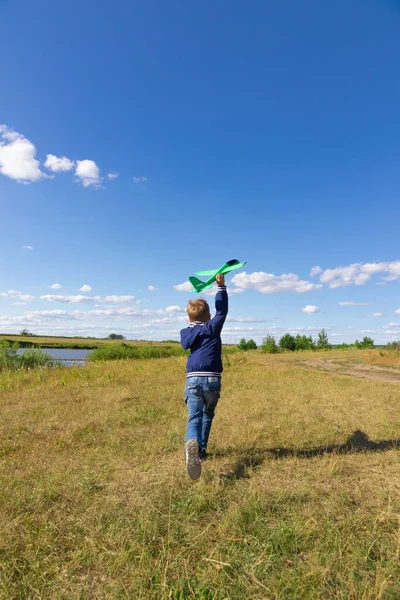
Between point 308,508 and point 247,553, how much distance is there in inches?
44.0

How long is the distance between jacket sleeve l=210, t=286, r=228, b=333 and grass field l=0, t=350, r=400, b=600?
1.90 meters

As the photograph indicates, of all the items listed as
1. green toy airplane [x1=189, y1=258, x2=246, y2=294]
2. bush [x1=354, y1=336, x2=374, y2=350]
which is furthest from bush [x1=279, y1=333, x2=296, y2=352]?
green toy airplane [x1=189, y1=258, x2=246, y2=294]

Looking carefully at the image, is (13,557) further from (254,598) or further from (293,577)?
(293,577)

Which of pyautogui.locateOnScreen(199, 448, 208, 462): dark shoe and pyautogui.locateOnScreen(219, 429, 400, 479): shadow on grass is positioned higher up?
pyautogui.locateOnScreen(199, 448, 208, 462): dark shoe

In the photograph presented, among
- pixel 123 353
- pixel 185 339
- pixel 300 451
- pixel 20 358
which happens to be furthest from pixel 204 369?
pixel 123 353

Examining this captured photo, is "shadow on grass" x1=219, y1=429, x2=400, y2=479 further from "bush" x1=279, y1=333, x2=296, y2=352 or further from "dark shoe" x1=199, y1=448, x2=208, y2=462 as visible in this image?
"bush" x1=279, y1=333, x2=296, y2=352

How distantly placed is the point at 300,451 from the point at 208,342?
252 cm

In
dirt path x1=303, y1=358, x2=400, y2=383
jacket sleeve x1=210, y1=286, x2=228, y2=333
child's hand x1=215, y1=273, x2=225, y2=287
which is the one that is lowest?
dirt path x1=303, y1=358, x2=400, y2=383

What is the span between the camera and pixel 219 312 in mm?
5031

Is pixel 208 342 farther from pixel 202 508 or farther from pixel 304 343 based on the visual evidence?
pixel 304 343

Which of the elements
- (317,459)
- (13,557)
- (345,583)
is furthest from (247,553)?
(317,459)

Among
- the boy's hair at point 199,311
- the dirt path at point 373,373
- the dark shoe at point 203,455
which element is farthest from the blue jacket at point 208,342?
the dirt path at point 373,373

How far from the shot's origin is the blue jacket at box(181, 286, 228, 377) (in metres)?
4.91

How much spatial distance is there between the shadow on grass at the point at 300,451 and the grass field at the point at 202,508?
0.11ft
